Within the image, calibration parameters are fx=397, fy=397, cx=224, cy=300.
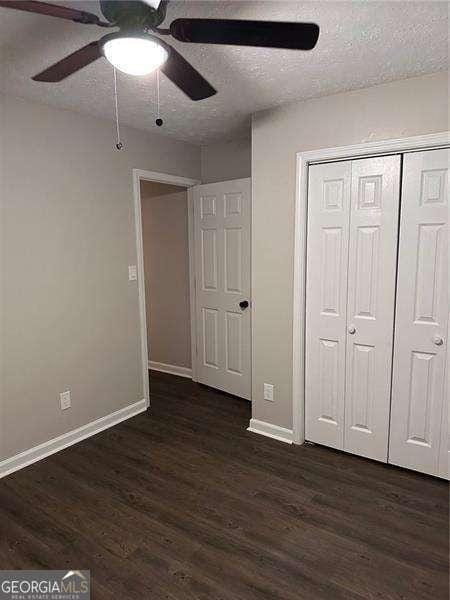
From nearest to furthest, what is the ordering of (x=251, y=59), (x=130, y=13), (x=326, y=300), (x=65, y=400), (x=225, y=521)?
(x=130, y=13) < (x=251, y=59) < (x=225, y=521) < (x=326, y=300) < (x=65, y=400)

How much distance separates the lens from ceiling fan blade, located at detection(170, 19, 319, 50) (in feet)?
4.02

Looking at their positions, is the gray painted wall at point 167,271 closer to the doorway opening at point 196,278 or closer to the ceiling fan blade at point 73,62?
the doorway opening at point 196,278

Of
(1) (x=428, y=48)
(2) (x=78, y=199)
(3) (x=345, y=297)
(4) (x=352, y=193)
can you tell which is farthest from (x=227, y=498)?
(1) (x=428, y=48)

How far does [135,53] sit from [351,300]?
6.24 feet

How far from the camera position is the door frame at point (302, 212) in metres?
2.28

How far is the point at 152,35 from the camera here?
1331mm

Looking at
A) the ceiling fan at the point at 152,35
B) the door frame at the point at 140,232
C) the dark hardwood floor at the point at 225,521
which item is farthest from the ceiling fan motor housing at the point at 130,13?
the dark hardwood floor at the point at 225,521

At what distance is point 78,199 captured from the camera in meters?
2.86

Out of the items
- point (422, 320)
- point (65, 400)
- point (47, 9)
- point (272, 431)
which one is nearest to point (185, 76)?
point (47, 9)

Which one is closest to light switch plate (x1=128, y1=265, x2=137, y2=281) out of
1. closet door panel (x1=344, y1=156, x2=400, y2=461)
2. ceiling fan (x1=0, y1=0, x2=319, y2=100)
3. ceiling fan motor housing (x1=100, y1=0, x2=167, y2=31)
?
closet door panel (x1=344, y1=156, x2=400, y2=461)

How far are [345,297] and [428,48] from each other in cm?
141

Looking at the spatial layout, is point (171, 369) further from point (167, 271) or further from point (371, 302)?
point (371, 302)

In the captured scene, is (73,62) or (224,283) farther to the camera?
(224,283)

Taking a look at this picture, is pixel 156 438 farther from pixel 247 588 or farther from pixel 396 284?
pixel 396 284
